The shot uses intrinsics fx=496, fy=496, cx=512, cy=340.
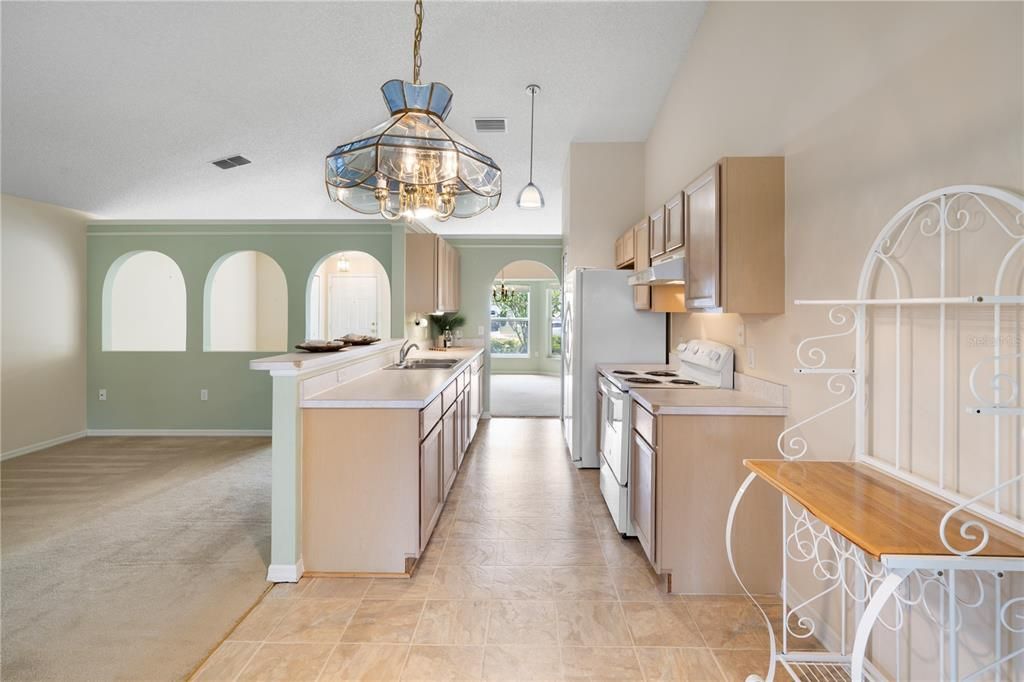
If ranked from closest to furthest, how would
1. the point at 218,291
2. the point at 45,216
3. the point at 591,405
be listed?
the point at 591,405 < the point at 45,216 < the point at 218,291

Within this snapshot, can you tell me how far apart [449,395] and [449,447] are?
38cm

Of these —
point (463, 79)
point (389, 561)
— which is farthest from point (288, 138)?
point (389, 561)

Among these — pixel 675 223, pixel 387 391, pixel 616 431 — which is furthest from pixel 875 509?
pixel 387 391

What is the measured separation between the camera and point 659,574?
2465 millimetres

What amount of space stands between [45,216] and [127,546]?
13.5ft

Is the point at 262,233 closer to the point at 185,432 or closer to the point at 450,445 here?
the point at 185,432

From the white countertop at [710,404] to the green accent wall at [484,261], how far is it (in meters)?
4.35

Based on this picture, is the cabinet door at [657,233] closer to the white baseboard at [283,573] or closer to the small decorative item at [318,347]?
the small decorative item at [318,347]

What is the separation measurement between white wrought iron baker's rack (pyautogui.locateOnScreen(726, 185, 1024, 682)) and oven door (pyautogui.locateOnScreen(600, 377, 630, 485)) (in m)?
1.23

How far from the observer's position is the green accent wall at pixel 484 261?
6815 mm

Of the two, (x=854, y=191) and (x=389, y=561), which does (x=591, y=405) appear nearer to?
(x=389, y=561)

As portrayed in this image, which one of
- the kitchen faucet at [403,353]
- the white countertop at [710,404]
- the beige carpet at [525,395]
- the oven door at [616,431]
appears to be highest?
the kitchen faucet at [403,353]

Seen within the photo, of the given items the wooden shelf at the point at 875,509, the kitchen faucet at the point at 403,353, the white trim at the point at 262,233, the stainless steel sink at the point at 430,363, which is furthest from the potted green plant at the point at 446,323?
the wooden shelf at the point at 875,509

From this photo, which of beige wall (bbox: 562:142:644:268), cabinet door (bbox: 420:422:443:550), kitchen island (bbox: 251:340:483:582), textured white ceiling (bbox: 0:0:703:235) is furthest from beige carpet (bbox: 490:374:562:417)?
kitchen island (bbox: 251:340:483:582)
